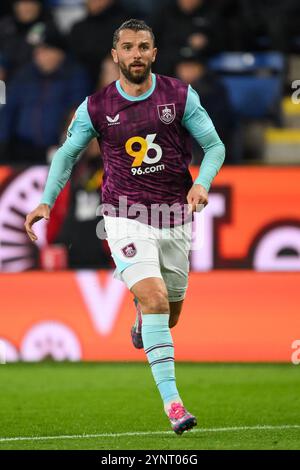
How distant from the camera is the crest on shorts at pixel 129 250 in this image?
7.01 meters

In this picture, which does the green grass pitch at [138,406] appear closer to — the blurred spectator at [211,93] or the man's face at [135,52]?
the man's face at [135,52]

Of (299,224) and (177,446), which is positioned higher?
(299,224)

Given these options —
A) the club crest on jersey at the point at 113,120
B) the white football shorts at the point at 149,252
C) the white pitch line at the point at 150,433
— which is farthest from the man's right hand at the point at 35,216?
the white pitch line at the point at 150,433

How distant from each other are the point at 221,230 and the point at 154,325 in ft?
15.2

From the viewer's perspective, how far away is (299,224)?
11.3 m

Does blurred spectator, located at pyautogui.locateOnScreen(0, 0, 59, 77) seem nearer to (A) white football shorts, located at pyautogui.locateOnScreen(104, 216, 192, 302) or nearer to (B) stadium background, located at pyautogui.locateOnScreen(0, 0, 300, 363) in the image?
(B) stadium background, located at pyautogui.locateOnScreen(0, 0, 300, 363)

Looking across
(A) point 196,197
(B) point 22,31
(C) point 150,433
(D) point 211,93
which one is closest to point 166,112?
(A) point 196,197

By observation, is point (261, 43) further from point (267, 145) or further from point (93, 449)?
point (93, 449)

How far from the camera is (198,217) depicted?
1130 cm

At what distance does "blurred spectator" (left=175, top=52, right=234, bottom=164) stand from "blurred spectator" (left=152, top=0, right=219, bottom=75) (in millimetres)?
603

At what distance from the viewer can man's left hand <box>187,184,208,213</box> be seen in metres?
6.69

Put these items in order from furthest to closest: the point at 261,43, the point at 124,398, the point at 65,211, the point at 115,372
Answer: the point at 261,43 < the point at 65,211 < the point at 115,372 < the point at 124,398

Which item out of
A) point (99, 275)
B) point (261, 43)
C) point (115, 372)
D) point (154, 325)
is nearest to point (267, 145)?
point (261, 43)

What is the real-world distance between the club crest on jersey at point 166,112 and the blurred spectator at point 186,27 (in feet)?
→ 19.7
